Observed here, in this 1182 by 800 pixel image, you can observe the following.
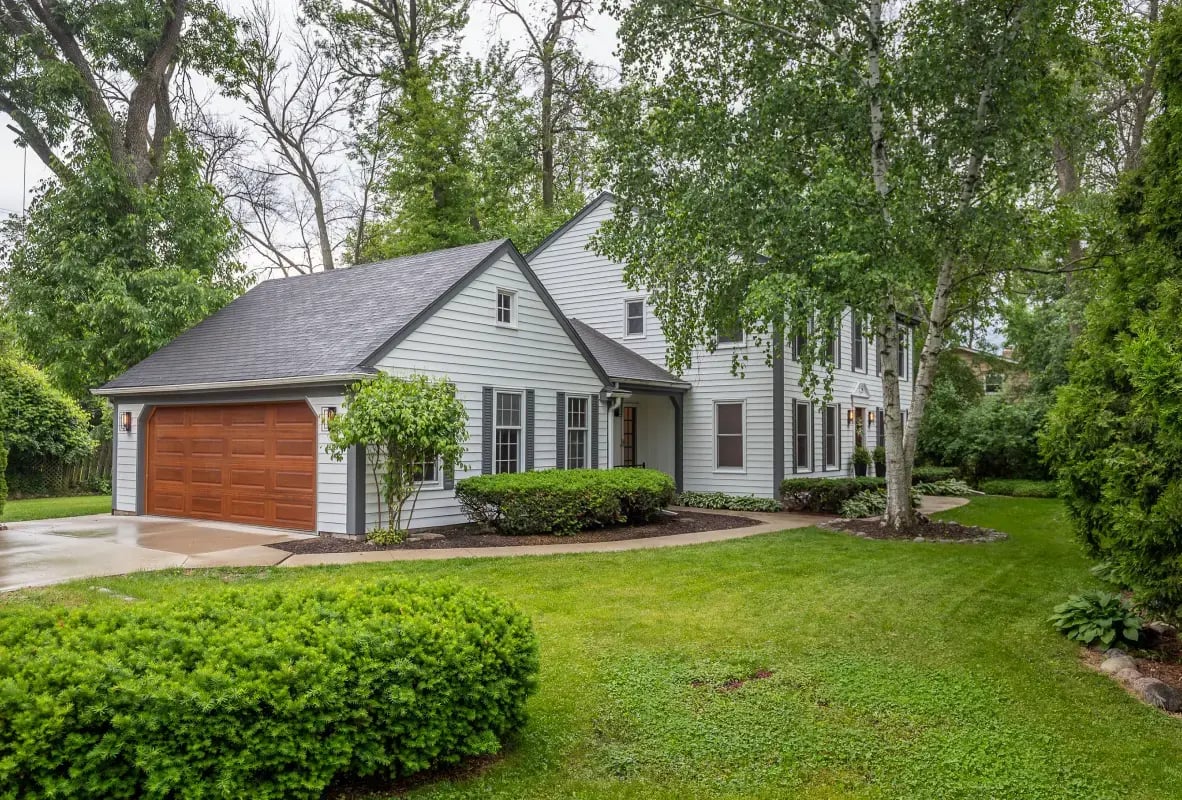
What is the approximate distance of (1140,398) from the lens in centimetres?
525

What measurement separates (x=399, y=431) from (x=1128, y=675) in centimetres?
821

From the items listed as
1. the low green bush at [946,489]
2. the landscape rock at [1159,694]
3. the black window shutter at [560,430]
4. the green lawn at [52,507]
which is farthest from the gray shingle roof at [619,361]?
the landscape rock at [1159,694]

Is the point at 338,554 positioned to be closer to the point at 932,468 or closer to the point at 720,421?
the point at 720,421

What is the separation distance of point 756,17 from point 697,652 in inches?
424

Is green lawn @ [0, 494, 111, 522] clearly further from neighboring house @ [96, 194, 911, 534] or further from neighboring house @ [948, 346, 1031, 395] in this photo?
neighboring house @ [948, 346, 1031, 395]

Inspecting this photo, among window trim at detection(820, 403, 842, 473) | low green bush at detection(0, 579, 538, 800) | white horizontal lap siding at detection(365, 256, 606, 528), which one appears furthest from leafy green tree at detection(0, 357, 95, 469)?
window trim at detection(820, 403, 842, 473)

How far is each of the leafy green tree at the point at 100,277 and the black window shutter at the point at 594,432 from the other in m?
9.40

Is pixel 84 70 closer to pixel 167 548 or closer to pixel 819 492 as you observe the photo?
pixel 167 548

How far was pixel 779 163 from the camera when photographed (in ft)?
41.5

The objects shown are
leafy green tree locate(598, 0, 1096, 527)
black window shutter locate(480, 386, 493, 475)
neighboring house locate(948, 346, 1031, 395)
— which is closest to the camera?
leafy green tree locate(598, 0, 1096, 527)

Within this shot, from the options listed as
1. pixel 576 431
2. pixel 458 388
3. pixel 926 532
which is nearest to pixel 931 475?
pixel 926 532

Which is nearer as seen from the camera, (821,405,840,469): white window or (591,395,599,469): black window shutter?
(591,395,599,469): black window shutter

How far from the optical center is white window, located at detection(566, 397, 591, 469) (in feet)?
48.4

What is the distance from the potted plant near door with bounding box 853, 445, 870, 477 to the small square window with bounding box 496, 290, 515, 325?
35.8ft
